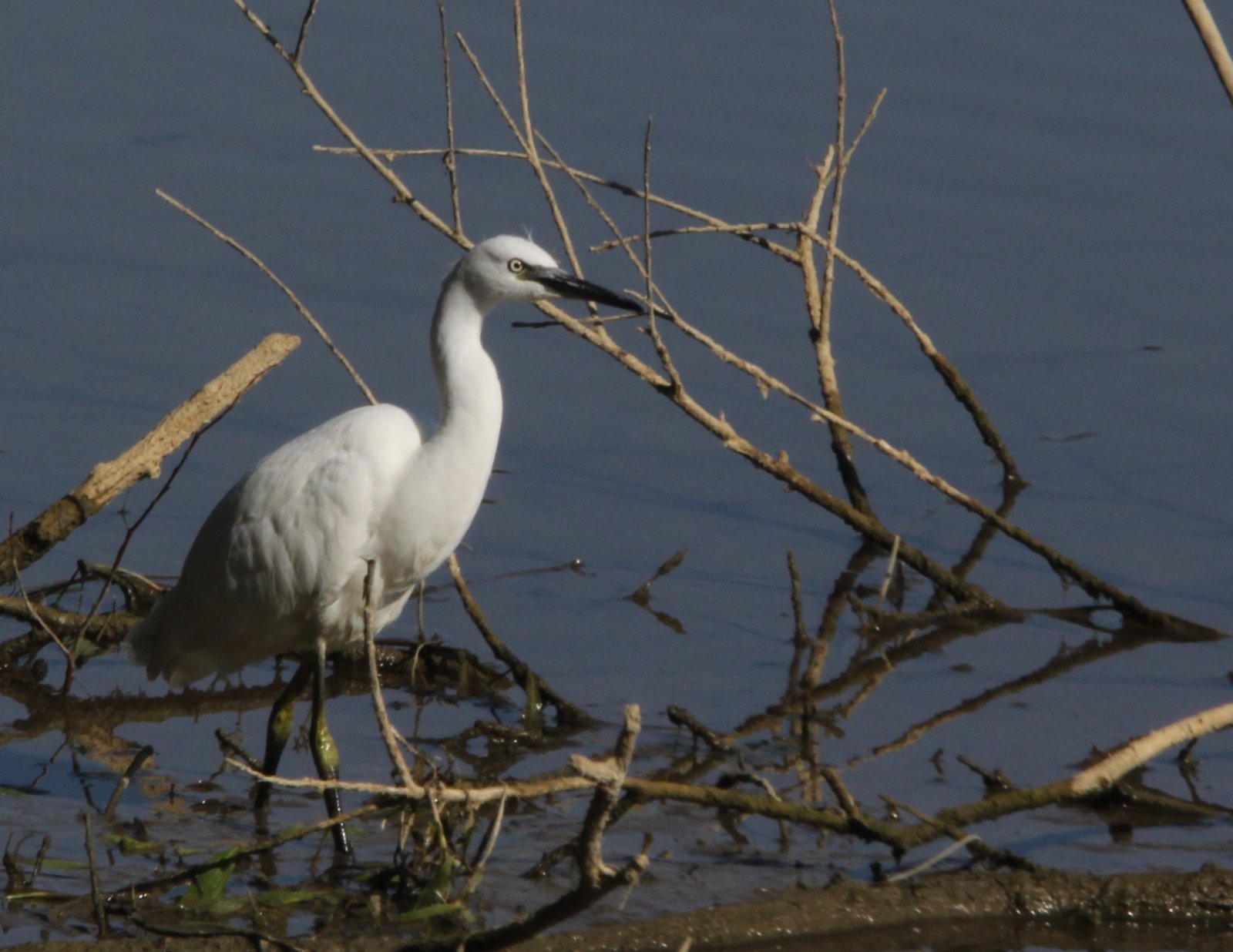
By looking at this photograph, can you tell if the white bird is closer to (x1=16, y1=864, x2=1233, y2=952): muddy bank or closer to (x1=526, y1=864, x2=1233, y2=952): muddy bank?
(x1=16, y1=864, x2=1233, y2=952): muddy bank

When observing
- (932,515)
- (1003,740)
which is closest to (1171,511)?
(932,515)

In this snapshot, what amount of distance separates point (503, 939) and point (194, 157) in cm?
754

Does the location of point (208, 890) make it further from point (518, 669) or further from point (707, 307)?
point (707, 307)

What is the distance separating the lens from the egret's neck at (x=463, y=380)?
4934 mm

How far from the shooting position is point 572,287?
16.4 feet

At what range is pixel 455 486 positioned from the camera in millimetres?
4977

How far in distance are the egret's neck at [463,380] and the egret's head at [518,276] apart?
0.20 ft

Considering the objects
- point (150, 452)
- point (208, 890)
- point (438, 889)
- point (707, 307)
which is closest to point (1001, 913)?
point (438, 889)

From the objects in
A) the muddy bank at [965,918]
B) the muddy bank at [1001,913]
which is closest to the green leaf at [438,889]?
the muddy bank at [965,918]

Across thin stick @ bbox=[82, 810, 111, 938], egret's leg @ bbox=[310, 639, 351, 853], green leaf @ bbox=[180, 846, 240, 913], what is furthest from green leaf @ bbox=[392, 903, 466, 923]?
egret's leg @ bbox=[310, 639, 351, 853]

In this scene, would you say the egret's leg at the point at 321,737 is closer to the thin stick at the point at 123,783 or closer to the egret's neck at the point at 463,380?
the thin stick at the point at 123,783

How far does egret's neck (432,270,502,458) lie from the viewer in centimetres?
493

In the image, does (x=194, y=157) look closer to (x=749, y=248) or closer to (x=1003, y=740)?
(x=749, y=248)

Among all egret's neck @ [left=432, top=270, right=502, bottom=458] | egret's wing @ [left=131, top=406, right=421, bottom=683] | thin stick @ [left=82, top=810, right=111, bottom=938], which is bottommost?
thin stick @ [left=82, top=810, right=111, bottom=938]
